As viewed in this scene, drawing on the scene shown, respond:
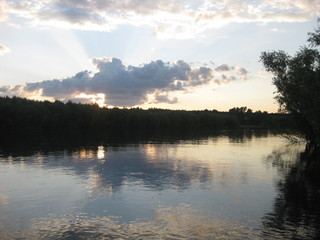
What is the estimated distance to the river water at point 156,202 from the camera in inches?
785

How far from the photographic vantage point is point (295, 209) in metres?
25.0

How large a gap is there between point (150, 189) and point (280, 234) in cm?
1451

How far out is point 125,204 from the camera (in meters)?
25.6

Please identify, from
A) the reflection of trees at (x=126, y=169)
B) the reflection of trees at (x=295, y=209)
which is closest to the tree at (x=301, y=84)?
the reflection of trees at (x=295, y=209)

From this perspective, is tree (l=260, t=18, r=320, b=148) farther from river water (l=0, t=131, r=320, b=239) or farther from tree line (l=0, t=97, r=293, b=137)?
tree line (l=0, t=97, r=293, b=137)

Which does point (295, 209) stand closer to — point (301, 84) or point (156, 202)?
point (156, 202)

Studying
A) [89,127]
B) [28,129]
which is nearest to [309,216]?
[28,129]

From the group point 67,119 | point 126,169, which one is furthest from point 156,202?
point 67,119

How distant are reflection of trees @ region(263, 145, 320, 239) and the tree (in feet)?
21.1

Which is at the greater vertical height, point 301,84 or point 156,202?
point 301,84

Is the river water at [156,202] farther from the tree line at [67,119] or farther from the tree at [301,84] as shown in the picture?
the tree line at [67,119]

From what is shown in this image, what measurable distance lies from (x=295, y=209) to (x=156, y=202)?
1125 centimetres

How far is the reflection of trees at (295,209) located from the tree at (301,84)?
21.1 ft

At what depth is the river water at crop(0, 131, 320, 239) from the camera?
65.4 ft
